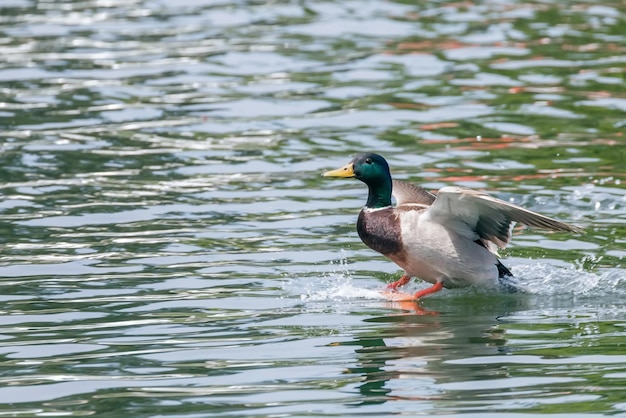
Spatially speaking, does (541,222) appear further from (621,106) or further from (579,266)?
(621,106)

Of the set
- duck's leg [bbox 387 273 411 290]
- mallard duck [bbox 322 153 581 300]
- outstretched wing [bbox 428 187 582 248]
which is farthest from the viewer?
duck's leg [bbox 387 273 411 290]

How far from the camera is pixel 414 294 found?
893cm

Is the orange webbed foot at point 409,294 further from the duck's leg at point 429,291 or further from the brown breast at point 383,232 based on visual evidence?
the brown breast at point 383,232

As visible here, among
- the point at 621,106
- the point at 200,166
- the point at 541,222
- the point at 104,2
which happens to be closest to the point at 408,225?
the point at 541,222

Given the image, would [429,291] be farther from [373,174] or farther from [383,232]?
[373,174]

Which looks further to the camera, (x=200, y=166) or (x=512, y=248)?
(x=200, y=166)

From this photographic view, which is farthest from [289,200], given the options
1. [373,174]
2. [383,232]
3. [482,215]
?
[482,215]

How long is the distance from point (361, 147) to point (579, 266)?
4013 millimetres

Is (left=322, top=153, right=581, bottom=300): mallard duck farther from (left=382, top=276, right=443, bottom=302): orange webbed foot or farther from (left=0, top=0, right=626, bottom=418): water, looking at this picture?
(left=0, top=0, right=626, bottom=418): water

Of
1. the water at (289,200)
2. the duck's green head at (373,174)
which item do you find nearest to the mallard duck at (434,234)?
the duck's green head at (373,174)

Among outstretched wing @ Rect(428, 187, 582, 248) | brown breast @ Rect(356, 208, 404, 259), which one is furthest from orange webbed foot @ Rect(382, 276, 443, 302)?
outstretched wing @ Rect(428, 187, 582, 248)

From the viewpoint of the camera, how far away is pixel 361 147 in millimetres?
13039

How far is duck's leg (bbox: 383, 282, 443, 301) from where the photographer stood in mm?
8852

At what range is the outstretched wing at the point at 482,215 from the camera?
834 centimetres
